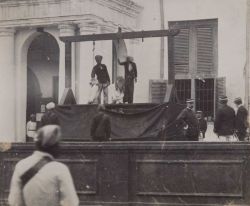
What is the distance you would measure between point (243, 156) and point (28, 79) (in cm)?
1392

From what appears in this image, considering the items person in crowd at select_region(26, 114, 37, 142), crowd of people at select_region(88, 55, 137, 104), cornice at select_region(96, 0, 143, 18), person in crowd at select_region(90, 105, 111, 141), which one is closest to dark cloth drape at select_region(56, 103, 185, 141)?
crowd of people at select_region(88, 55, 137, 104)

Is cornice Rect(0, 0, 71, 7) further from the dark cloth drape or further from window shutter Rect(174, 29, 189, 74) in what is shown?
the dark cloth drape

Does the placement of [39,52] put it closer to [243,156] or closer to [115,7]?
[115,7]

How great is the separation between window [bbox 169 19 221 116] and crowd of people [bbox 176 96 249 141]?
6652 mm

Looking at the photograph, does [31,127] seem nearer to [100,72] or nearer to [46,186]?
[100,72]

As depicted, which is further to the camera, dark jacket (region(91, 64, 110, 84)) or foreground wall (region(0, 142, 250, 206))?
dark jacket (region(91, 64, 110, 84))

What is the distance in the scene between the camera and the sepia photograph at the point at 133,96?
11.8 m

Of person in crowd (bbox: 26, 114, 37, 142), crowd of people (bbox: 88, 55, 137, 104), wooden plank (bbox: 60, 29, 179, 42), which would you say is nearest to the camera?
wooden plank (bbox: 60, 29, 179, 42)

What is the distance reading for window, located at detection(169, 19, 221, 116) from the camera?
2294 cm

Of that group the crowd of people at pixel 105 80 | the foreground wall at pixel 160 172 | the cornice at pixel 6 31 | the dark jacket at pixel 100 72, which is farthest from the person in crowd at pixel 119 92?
the foreground wall at pixel 160 172

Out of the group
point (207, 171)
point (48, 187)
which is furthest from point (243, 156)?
point (48, 187)

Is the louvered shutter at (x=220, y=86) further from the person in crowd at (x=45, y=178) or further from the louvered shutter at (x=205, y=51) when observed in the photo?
the person in crowd at (x=45, y=178)

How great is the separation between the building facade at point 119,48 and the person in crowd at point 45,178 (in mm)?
14512

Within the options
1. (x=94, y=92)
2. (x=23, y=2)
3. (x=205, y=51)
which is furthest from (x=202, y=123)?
(x=23, y=2)
